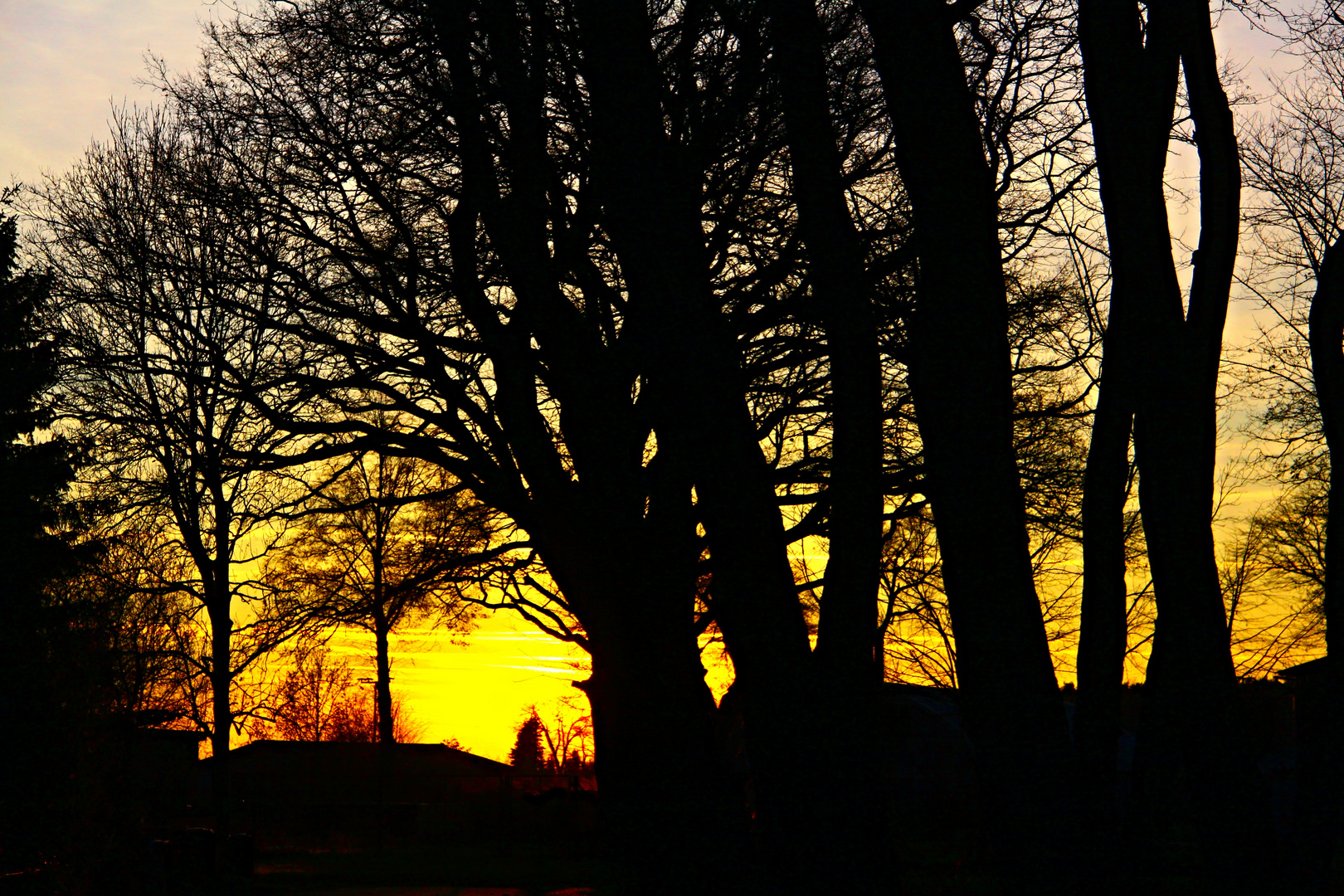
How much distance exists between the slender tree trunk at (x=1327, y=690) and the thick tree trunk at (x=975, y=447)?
2221 millimetres

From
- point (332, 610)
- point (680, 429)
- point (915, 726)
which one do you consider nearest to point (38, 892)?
point (332, 610)

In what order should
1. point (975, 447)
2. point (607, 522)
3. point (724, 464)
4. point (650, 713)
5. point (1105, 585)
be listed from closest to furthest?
point (975, 447) < point (724, 464) < point (1105, 585) < point (650, 713) < point (607, 522)

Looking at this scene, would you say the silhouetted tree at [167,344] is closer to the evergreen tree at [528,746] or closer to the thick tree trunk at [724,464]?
the thick tree trunk at [724,464]

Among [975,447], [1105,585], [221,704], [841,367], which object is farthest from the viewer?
[221,704]

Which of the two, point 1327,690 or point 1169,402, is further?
point 1327,690

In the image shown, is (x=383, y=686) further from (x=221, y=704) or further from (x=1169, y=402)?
(x=1169, y=402)

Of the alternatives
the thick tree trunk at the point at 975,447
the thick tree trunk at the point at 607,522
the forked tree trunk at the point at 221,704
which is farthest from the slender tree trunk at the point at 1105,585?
the forked tree trunk at the point at 221,704

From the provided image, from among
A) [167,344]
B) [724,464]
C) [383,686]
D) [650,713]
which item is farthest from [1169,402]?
[383,686]

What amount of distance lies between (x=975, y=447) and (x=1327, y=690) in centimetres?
374

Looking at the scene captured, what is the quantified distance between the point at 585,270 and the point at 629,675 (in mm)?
4069

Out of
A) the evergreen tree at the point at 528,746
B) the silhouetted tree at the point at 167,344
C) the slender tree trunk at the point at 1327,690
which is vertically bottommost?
the evergreen tree at the point at 528,746

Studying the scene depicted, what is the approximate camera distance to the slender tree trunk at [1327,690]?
244 inches

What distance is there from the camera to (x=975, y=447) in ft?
14.5

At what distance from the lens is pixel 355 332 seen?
11.0 meters
